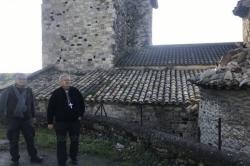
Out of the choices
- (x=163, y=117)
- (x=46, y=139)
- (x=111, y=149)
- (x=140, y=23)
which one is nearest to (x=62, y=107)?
(x=111, y=149)

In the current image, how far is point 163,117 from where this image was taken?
40.6ft

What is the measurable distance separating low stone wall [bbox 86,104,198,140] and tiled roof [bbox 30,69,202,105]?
352mm

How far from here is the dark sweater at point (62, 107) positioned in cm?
636

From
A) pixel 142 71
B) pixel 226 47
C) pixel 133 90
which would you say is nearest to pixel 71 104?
pixel 133 90

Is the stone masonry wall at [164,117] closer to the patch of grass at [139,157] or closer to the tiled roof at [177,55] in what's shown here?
the tiled roof at [177,55]

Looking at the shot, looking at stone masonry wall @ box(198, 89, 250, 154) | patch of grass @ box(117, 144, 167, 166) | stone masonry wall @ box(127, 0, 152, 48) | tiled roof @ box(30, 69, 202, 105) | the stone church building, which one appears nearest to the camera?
patch of grass @ box(117, 144, 167, 166)

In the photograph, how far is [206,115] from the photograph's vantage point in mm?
8648

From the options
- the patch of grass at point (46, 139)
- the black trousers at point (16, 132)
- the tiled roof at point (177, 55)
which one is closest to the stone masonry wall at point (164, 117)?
the patch of grass at point (46, 139)

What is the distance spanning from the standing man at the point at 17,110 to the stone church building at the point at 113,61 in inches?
232

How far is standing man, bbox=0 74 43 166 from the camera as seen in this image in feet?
21.7

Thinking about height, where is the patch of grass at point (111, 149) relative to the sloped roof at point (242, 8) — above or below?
below

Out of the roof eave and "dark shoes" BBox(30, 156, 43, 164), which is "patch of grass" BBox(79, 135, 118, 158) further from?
the roof eave

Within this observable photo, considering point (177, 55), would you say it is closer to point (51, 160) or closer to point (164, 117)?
point (164, 117)

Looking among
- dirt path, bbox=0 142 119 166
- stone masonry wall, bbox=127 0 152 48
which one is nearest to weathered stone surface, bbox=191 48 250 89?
dirt path, bbox=0 142 119 166
